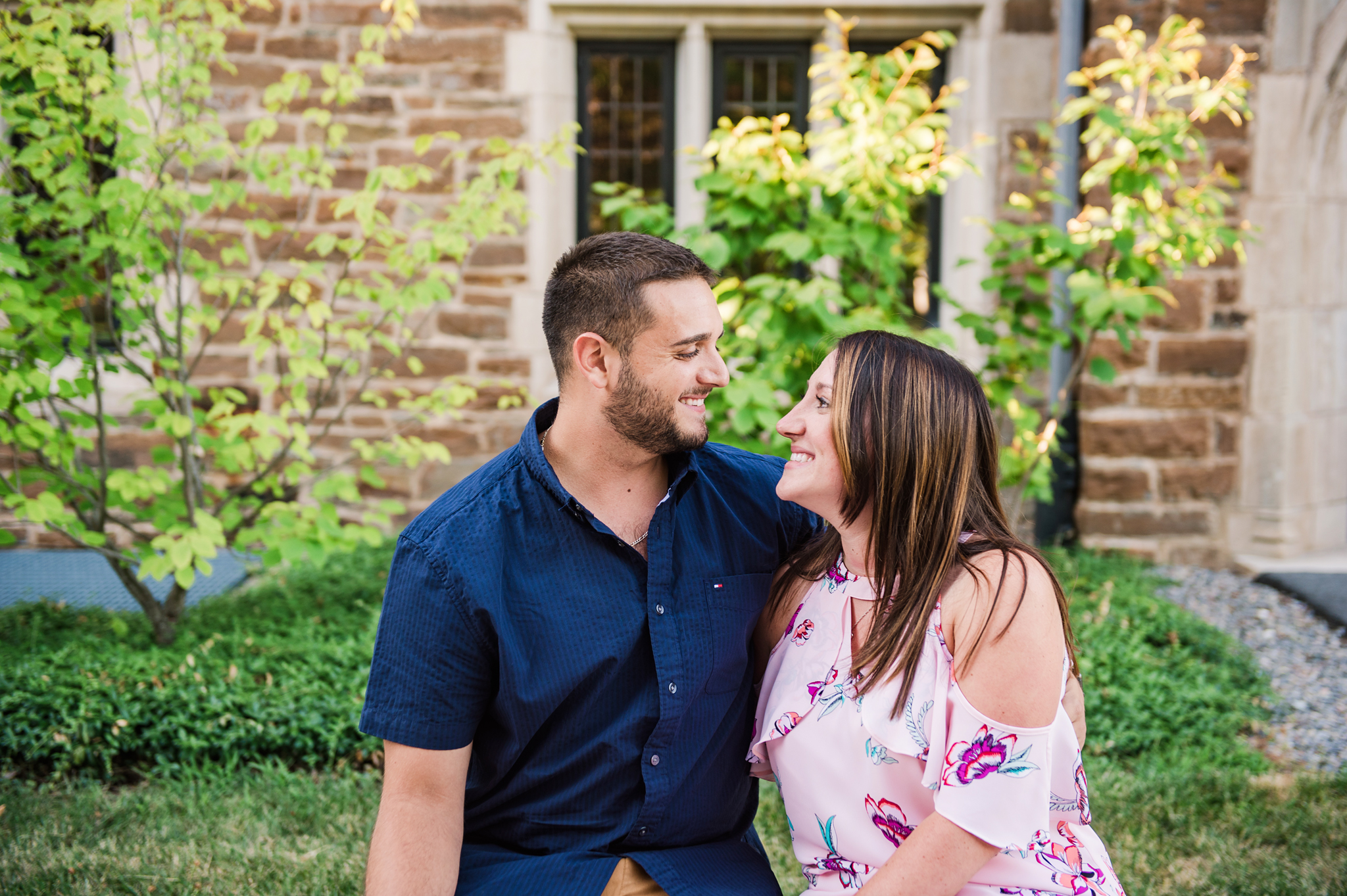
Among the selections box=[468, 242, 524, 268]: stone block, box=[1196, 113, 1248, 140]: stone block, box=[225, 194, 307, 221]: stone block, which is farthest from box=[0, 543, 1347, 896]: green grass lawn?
box=[1196, 113, 1248, 140]: stone block

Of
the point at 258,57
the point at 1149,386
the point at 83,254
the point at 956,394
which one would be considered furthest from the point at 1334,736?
the point at 258,57

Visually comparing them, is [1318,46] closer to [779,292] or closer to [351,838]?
[779,292]

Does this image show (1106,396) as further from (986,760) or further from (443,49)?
(986,760)

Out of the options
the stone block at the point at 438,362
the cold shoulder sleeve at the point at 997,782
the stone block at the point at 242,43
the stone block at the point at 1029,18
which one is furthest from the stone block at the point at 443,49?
the cold shoulder sleeve at the point at 997,782

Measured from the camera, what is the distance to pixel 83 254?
359 cm

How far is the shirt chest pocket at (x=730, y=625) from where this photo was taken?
1.79m

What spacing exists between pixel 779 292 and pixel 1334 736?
7.95 ft

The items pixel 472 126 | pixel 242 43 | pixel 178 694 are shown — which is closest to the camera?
pixel 178 694

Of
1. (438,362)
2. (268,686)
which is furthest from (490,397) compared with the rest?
(268,686)

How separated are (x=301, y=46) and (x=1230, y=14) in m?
4.73

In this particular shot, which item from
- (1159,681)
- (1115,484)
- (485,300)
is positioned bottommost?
(1159,681)

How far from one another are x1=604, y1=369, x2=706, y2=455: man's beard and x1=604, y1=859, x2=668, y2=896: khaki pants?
707mm

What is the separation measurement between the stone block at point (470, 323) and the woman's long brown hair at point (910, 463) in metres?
4.15

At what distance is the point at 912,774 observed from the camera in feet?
5.24
